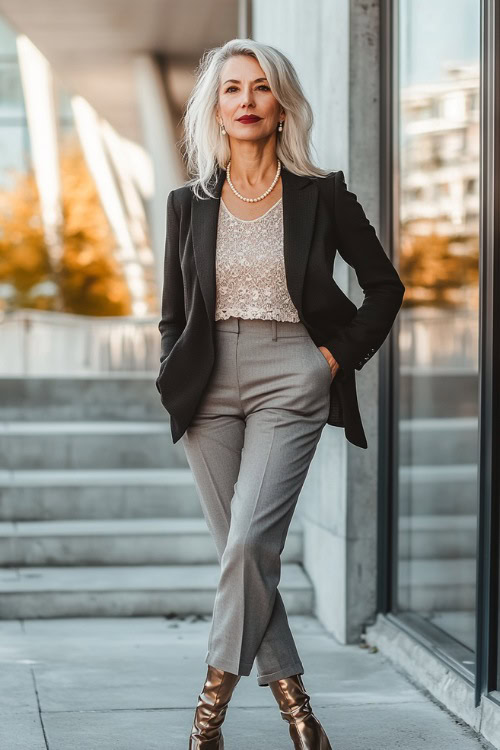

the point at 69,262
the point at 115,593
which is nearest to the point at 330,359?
the point at 115,593

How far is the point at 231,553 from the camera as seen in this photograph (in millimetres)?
3211

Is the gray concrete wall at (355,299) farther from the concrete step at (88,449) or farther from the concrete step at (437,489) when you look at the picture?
the concrete step at (88,449)

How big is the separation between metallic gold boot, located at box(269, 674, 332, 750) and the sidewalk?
1.55 feet

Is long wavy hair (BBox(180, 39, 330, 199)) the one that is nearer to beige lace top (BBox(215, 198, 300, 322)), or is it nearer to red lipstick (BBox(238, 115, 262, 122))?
red lipstick (BBox(238, 115, 262, 122))

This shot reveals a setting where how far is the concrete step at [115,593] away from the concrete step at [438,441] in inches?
42.0

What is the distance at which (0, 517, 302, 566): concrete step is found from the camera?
6.09m

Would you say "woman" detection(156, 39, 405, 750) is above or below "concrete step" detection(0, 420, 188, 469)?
above

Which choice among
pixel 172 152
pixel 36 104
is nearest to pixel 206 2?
pixel 172 152

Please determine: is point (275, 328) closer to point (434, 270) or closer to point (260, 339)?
point (260, 339)

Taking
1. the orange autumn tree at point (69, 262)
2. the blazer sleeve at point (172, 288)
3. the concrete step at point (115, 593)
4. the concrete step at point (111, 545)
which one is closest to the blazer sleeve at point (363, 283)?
the blazer sleeve at point (172, 288)

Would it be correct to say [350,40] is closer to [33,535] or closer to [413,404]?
[413,404]

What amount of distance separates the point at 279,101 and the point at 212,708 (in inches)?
66.6

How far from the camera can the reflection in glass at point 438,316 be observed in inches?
181

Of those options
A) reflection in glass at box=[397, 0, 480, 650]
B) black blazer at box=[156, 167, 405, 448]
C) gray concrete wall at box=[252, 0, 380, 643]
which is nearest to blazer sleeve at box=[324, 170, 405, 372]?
black blazer at box=[156, 167, 405, 448]
